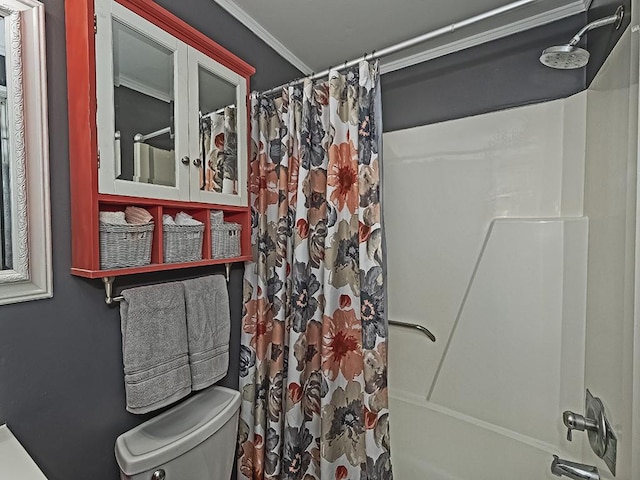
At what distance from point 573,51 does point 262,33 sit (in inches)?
55.3

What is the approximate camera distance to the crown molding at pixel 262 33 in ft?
5.27

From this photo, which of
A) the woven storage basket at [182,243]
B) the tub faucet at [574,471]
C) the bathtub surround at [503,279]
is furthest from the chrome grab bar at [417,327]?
the woven storage basket at [182,243]

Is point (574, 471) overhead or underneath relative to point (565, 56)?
underneath

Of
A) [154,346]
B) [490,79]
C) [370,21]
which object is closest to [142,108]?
[154,346]

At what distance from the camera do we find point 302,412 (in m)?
1.57

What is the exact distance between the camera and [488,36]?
72.5 inches

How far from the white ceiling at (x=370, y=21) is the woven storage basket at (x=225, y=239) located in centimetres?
105

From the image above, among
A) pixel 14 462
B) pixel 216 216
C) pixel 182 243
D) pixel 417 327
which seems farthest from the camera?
pixel 417 327

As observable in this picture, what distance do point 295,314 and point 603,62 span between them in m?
1.62

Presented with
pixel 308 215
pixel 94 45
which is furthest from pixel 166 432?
pixel 94 45

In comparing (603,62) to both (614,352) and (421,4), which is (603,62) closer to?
(421,4)

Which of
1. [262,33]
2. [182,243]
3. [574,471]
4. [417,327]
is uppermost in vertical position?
[262,33]

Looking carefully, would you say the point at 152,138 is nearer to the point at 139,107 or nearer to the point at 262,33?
the point at 139,107

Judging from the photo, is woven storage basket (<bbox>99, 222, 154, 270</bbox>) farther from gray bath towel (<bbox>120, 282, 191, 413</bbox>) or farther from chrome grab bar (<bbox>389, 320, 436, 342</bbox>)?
chrome grab bar (<bbox>389, 320, 436, 342</bbox>)
